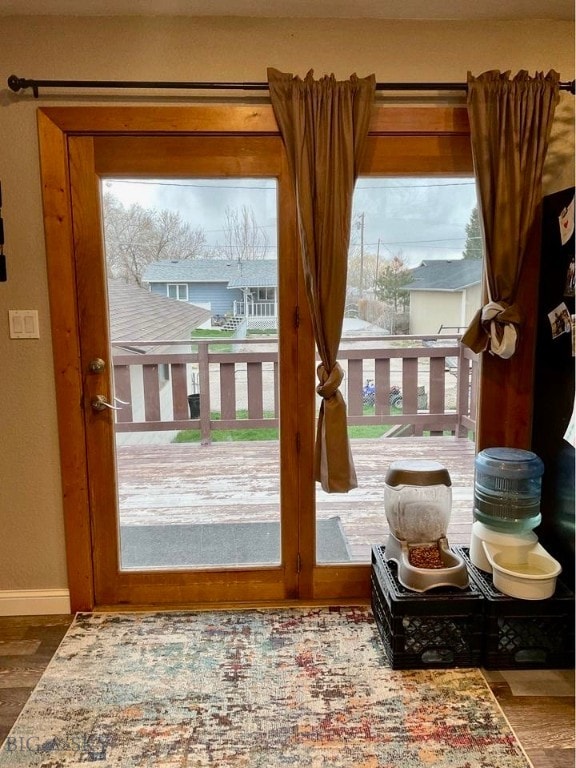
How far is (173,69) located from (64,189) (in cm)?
64

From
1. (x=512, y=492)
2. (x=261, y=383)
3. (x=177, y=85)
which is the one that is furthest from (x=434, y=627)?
(x=177, y=85)

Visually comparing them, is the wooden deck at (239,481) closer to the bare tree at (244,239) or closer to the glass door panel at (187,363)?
the glass door panel at (187,363)

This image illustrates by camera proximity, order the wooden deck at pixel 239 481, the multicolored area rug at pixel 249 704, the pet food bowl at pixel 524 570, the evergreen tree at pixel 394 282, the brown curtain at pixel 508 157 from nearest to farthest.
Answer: the multicolored area rug at pixel 249 704 < the pet food bowl at pixel 524 570 < the brown curtain at pixel 508 157 < the evergreen tree at pixel 394 282 < the wooden deck at pixel 239 481

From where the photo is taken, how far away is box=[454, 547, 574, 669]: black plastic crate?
1.99 meters

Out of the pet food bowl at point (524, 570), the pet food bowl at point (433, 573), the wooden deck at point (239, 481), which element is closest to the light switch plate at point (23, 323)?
the wooden deck at point (239, 481)

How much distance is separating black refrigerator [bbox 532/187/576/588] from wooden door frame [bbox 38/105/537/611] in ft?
0.28

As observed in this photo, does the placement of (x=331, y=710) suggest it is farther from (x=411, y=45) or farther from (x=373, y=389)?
(x=411, y=45)

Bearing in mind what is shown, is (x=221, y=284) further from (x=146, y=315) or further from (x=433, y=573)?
(x=433, y=573)

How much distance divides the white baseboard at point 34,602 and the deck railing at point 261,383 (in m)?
0.79

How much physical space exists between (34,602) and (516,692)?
1.99m

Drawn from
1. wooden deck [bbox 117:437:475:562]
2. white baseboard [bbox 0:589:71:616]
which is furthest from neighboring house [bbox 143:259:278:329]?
white baseboard [bbox 0:589:71:616]

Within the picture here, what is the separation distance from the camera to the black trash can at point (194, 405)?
7.89ft

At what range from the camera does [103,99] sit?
7.09 ft

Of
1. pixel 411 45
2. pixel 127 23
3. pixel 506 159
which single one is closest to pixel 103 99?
pixel 127 23
